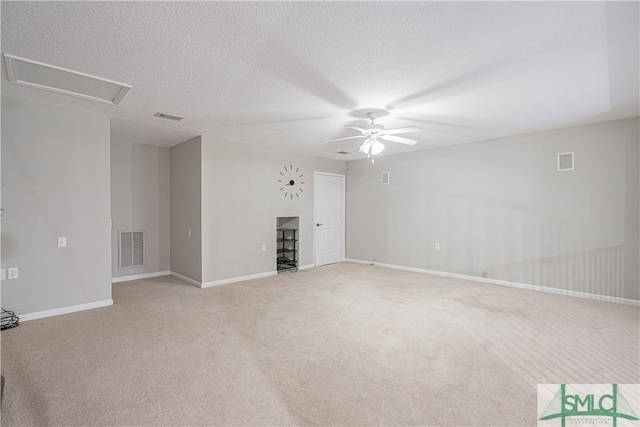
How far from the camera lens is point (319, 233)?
6.89 meters

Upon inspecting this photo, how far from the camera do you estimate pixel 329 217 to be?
23.3 ft

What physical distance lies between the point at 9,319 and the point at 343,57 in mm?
4203

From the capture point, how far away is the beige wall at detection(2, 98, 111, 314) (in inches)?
135

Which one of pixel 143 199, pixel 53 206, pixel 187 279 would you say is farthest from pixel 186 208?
pixel 53 206

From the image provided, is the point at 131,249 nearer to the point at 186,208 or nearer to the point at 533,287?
the point at 186,208

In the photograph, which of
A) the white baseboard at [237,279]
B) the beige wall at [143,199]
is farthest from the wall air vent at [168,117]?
the white baseboard at [237,279]

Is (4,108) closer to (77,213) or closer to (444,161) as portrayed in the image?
(77,213)

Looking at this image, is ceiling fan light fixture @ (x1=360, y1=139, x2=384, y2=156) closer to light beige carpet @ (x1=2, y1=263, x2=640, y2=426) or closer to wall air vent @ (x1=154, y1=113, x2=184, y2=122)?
light beige carpet @ (x1=2, y1=263, x2=640, y2=426)


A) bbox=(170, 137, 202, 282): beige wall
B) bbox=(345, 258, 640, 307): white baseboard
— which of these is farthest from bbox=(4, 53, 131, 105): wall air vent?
bbox=(345, 258, 640, 307): white baseboard

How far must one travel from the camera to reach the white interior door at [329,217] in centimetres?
687

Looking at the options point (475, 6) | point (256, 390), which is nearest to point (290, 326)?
point (256, 390)

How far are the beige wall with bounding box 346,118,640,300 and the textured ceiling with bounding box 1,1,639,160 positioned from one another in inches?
28.9

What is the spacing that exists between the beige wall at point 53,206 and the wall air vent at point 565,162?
6128mm

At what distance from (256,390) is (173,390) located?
A: 566 millimetres
